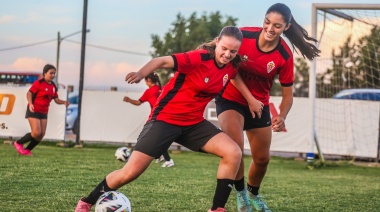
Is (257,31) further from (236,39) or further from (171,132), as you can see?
(171,132)

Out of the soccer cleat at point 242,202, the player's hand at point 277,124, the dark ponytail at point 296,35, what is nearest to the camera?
the dark ponytail at point 296,35

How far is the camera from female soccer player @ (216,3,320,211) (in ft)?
24.2

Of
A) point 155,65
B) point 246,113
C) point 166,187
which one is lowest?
point 166,187

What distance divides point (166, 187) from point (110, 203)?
3836 millimetres

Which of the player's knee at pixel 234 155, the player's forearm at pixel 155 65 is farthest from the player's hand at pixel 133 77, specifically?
the player's knee at pixel 234 155

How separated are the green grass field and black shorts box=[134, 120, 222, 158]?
1.37 metres

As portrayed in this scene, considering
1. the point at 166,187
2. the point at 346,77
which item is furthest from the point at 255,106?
the point at 346,77

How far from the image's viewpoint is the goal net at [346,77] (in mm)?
19172

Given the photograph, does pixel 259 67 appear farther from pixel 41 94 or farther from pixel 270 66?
pixel 41 94

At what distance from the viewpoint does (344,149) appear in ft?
65.7

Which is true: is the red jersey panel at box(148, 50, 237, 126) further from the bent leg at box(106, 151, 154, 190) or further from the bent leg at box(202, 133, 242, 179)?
the bent leg at box(106, 151, 154, 190)

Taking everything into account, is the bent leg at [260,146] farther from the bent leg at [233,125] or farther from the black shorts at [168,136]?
the black shorts at [168,136]

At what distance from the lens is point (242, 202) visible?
26.1ft

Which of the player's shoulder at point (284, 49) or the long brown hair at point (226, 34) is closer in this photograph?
the long brown hair at point (226, 34)
